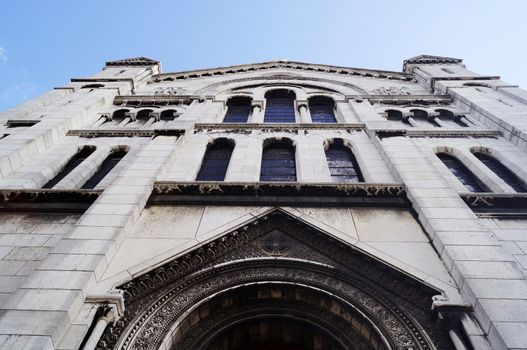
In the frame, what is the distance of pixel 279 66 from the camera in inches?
928

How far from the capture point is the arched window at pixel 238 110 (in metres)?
16.4

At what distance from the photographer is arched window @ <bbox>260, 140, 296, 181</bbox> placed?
11.0 meters

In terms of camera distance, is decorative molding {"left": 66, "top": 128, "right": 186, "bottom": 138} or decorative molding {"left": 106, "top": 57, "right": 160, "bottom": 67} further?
decorative molding {"left": 106, "top": 57, "right": 160, "bottom": 67}

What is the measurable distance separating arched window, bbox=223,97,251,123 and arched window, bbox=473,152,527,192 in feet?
31.1

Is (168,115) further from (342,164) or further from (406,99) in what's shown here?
(406,99)

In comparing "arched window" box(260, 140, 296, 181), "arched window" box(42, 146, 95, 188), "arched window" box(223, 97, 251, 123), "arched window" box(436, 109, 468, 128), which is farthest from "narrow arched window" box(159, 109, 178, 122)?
"arched window" box(436, 109, 468, 128)

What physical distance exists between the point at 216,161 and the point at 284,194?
3856 mm

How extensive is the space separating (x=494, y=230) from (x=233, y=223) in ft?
19.3

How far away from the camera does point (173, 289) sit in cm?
668

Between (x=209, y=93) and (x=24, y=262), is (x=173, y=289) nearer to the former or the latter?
(x=24, y=262)

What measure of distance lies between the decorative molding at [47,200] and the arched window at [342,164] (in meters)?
6.85

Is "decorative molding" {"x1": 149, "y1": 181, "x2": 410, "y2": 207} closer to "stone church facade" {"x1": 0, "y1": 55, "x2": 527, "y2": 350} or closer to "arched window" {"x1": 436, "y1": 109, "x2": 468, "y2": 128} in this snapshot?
"stone church facade" {"x1": 0, "y1": 55, "x2": 527, "y2": 350}

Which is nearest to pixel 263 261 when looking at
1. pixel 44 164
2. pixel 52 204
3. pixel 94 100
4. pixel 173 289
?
pixel 173 289

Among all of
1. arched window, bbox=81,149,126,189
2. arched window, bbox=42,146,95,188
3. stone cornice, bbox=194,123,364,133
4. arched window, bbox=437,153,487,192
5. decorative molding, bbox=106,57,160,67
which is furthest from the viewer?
decorative molding, bbox=106,57,160,67
